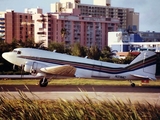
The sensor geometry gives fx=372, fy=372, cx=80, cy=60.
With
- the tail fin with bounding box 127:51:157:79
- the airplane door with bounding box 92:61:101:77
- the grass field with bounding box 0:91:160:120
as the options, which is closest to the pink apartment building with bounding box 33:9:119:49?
the tail fin with bounding box 127:51:157:79

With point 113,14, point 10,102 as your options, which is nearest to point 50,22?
point 113,14

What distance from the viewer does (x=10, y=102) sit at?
9.23 meters

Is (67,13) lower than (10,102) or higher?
higher

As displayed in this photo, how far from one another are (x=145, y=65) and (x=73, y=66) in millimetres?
3439

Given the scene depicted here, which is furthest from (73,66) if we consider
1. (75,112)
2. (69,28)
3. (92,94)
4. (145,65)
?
(69,28)

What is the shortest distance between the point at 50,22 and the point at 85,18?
14.6ft

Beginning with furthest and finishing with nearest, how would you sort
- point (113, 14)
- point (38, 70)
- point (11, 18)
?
point (113, 14)
point (11, 18)
point (38, 70)

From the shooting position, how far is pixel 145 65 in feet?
57.2

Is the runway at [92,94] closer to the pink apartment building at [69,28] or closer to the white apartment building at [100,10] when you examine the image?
the white apartment building at [100,10]

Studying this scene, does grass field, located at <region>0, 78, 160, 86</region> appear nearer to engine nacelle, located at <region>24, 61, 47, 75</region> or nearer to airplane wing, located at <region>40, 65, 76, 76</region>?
airplane wing, located at <region>40, 65, 76, 76</region>

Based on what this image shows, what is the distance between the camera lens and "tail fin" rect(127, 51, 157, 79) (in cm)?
1734

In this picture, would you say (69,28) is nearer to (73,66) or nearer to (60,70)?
(73,66)

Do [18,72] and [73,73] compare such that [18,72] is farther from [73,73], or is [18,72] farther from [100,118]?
[100,118]

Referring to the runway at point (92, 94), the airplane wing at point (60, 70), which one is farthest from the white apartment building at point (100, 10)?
the runway at point (92, 94)
